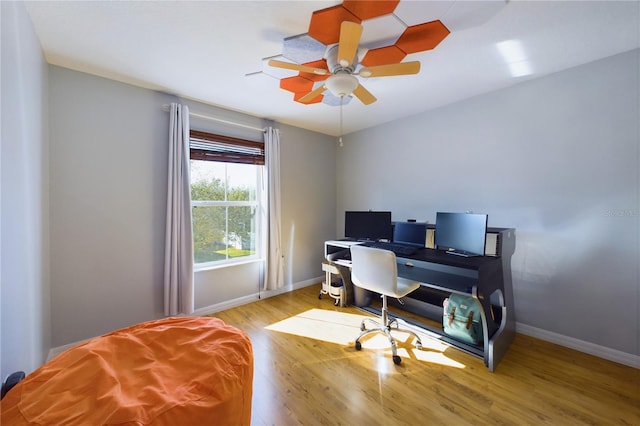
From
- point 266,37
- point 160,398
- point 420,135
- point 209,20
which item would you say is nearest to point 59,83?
point 209,20

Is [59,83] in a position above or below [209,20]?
below

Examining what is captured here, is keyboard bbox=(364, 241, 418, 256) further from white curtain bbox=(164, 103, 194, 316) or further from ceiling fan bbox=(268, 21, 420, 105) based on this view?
white curtain bbox=(164, 103, 194, 316)

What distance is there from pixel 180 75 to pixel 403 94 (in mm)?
2190

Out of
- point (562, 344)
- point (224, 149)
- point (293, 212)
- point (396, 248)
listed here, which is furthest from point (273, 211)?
point (562, 344)

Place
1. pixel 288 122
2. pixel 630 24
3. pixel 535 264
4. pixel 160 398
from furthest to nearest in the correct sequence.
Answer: pixel 288 122, pixel 535 264, pixel 630 24, pixel 160 398

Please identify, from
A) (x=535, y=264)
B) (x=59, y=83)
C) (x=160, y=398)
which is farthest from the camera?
(x=535, y=264)

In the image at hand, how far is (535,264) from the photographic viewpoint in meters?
2.32

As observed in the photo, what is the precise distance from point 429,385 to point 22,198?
284 centimetres

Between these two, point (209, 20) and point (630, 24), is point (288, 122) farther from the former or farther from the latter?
point (630, 24)

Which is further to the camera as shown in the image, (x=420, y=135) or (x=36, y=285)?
(x=420, y=135)

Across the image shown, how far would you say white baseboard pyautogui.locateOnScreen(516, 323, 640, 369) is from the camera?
1.92 meters

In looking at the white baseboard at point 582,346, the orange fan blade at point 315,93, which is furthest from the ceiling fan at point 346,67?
the white baseboard at point 582,346

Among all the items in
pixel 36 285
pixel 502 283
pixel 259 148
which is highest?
pixel 259 148

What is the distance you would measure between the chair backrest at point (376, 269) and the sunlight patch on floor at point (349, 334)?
0.55 meters
